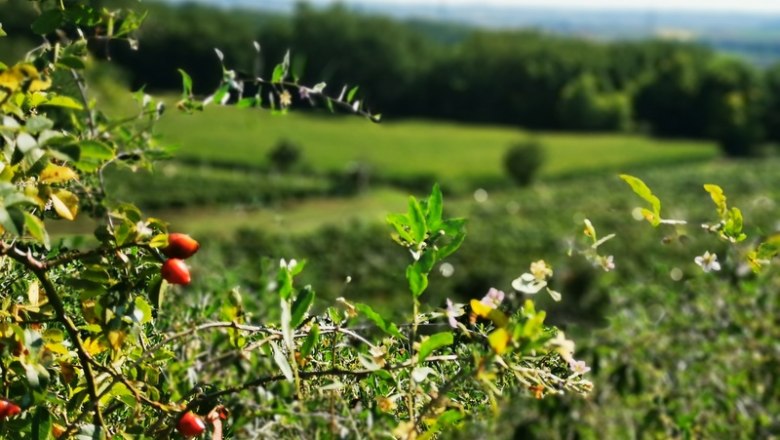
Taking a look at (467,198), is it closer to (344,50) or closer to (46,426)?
(344,50)

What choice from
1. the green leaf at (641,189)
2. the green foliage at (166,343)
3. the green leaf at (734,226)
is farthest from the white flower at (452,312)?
the green leaf at (734,226)

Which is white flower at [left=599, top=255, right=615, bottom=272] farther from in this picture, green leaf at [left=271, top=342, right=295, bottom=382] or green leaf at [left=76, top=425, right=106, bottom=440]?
green leaf at [left=76, top=425, right=106, bottom=440]

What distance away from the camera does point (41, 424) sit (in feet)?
3.37

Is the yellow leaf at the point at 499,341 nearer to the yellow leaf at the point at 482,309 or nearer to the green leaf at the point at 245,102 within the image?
the yellow leaf at the point at 482,309

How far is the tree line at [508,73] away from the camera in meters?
49.5

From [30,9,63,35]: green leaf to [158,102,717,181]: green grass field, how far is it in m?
37.7

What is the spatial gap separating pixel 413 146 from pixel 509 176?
23.2ft

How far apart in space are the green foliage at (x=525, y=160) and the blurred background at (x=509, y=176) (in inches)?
3.3

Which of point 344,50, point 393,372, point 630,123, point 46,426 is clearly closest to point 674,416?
point 393,372

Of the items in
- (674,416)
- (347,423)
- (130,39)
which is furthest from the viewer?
(674,416)

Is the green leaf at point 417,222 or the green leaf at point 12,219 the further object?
the green leaf at point 417,222

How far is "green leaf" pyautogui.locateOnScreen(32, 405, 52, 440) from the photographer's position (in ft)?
3.36

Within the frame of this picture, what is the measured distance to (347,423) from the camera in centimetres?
93

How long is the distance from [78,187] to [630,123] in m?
49.7
